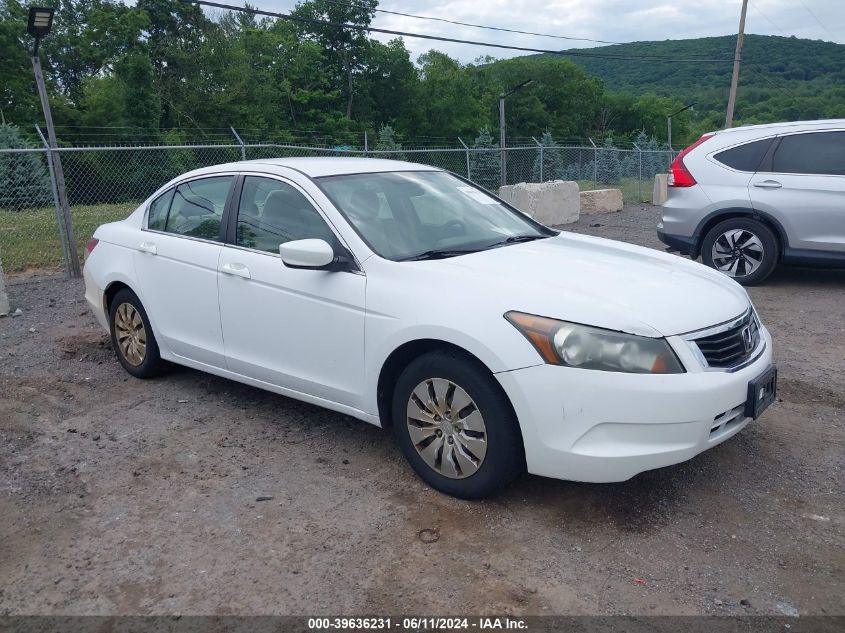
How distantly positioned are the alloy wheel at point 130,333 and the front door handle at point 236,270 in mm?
1121

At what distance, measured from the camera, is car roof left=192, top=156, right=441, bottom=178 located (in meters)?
4.50

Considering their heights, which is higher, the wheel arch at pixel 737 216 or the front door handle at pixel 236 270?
the front door handle at pixel 236 270

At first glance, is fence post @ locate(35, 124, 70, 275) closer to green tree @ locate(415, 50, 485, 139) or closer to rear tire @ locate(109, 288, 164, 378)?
rear tire @ locate(109, 288, 164, 378)

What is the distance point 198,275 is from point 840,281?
7.29 metres

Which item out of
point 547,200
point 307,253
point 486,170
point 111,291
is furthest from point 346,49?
point 307,253

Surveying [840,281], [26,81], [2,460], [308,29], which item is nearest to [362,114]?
[308,29]

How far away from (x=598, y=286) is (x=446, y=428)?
958 millimetres

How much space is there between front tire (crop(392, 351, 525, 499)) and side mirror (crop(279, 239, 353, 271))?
2.28 feet

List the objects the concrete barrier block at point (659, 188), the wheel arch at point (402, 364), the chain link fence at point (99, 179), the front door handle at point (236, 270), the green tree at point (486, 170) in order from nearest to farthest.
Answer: the wheel arch at point (402, 364), the front door handle at point (236, 270), the chain link fence at point (99, 179), the concrete barrier block at point (659, 188), the green tree at point (486, 170)

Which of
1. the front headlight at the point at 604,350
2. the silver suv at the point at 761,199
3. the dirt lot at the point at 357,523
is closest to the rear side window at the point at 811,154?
the silver suv at the point at 761,199

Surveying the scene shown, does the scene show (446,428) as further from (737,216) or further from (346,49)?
(346,49)

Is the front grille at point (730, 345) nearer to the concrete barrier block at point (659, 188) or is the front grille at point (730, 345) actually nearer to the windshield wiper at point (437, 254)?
the windshield wiper at point (437, 254)

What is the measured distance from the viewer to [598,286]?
3.53 m

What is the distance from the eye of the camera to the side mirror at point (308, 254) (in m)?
3.80
